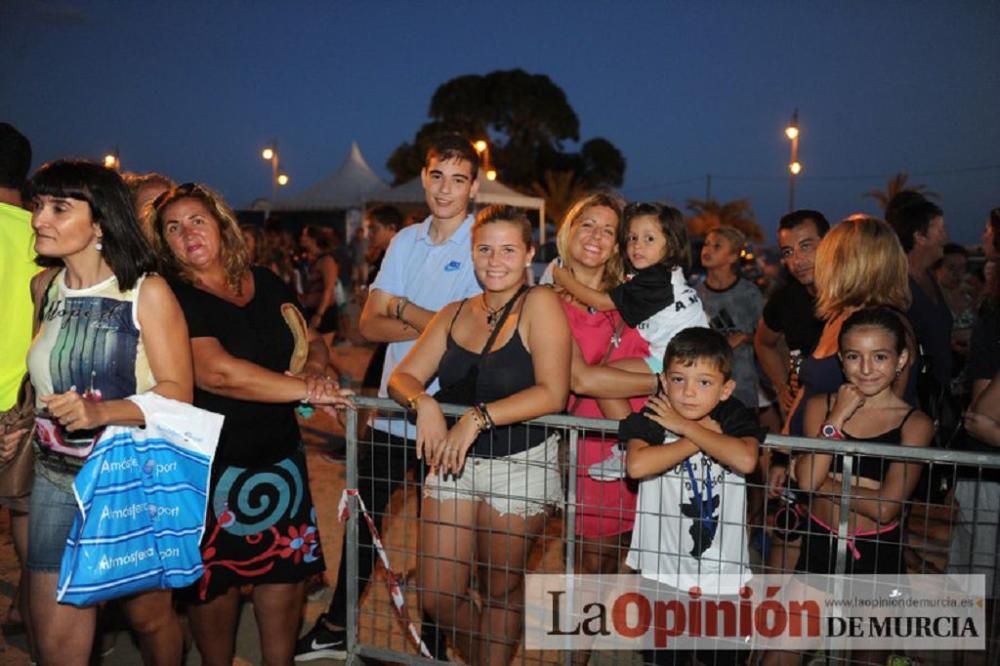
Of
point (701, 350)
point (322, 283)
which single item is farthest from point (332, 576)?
point (322, 283)

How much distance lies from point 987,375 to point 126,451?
11.7 ft

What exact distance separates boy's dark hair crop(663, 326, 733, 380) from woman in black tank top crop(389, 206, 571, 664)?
0.41 meters

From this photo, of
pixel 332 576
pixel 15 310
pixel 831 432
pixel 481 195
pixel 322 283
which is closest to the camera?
pixel 831 432

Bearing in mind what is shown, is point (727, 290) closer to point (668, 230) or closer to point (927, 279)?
point (927, 279)

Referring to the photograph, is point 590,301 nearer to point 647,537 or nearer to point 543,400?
point 543,400

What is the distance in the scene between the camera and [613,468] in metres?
3.47

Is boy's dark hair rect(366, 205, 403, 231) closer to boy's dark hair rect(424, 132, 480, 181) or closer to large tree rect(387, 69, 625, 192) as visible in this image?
boy's dark hair rect(424, 132, 480, 181)

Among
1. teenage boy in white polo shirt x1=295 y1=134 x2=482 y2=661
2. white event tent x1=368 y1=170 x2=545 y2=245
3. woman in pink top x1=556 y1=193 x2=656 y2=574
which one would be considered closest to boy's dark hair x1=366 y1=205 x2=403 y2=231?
teenage boy in white polo shirt x1=295 y1=134 x2=482 y2=661

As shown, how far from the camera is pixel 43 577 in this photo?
296cm

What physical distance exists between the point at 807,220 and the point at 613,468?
8.88 feet

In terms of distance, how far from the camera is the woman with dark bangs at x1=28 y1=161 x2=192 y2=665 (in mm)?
2918

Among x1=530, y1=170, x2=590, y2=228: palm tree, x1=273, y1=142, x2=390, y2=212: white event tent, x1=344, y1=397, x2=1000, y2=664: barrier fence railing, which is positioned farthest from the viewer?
x1=530, y1=170, x2=590, y2=228: palm tree

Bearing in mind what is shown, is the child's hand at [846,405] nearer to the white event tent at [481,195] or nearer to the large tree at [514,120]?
the white event tent at [481,195]

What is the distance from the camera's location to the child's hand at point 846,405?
326cm
